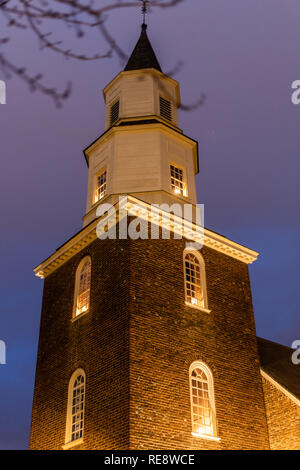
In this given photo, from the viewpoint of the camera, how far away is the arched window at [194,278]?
1647 cm

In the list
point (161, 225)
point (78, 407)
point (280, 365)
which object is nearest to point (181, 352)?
point (78, 407)

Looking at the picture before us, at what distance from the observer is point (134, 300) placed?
1436 cm

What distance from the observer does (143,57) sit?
2209cm

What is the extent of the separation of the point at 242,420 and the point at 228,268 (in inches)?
200

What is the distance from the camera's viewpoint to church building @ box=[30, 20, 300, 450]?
13.6 meters

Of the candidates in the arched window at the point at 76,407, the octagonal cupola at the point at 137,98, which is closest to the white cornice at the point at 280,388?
the arched window at the point at 76,407

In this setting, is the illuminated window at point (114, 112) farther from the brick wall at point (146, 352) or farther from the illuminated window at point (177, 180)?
the brick wall at point (146, 352)

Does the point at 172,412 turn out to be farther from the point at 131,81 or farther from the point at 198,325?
the point at 131,81

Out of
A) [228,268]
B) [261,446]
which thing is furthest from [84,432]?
[228,268]

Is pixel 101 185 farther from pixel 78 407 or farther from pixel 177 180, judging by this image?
pixel 78 407

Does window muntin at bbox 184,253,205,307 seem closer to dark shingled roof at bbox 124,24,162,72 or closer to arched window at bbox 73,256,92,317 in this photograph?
arched window at bbox 73,256,92,317

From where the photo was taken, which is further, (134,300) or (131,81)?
(131,81)

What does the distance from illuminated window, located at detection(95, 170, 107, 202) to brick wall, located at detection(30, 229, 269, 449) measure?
2409mm

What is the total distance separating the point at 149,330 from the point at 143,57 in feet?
42.4
